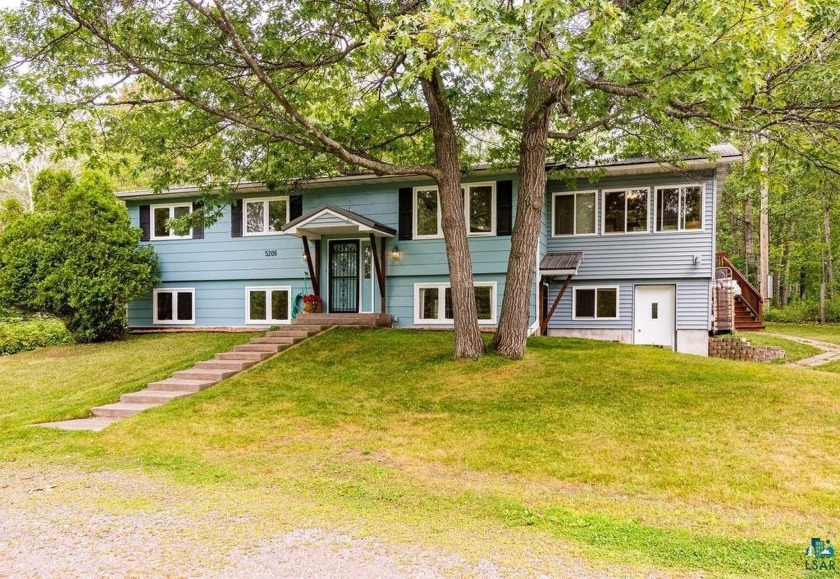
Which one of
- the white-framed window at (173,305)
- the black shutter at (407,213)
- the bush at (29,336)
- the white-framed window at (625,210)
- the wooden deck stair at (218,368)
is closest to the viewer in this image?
the wooden deck stair at (218,368)

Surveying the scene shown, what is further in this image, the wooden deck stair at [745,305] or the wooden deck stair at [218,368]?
the wooden deck stair at [745,305]

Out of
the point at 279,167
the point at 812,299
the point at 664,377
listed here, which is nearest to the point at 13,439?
the point at 279,167

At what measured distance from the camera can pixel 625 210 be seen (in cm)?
1416

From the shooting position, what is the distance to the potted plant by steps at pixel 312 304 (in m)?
14.7

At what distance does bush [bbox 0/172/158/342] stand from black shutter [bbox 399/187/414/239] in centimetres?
748

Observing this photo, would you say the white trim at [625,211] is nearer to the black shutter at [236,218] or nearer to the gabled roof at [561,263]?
the gabled roof at [561,263]

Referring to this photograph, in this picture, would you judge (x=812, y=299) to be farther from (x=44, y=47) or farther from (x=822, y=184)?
(x=44, y=47)

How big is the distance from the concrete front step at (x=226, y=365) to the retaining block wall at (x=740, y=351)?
1174cm

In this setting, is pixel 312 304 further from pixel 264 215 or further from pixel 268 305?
pixel 264 215

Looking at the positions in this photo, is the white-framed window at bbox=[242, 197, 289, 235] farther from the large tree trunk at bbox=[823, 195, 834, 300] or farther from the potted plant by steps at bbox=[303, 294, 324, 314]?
the large tree trunk at bbox=[823, 195, 834, 300]

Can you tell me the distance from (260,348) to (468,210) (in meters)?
6.31

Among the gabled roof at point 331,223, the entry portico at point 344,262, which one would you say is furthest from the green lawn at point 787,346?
the gabled roof at point 331,223

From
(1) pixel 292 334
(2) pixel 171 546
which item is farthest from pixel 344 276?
(2) pixel 171 546

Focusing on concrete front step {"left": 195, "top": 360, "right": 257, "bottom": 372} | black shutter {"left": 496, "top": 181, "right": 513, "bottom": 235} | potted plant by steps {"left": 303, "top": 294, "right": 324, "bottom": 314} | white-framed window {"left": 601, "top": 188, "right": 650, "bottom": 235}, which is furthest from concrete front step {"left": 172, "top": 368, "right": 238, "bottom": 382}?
white-framed window {"left": 601, "top": 188, "right": 650, "bottom": 235}
